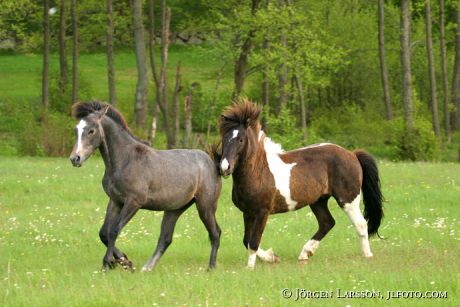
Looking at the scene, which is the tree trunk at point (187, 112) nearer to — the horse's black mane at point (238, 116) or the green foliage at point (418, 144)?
the green foliage at point (418, 144)

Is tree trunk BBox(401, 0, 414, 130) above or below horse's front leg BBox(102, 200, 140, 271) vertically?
above

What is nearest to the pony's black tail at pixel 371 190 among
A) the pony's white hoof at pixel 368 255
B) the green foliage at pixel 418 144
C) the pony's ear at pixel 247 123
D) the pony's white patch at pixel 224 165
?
the pony's white hoof at pixel 368 255

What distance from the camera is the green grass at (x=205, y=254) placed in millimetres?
9465

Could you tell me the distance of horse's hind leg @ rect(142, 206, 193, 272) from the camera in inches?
454

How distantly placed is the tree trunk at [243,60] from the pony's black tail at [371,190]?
2573 centimetres

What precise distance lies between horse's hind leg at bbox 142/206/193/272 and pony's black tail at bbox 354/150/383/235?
9.69 ft

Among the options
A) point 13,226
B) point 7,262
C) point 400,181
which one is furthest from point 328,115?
point 7,262

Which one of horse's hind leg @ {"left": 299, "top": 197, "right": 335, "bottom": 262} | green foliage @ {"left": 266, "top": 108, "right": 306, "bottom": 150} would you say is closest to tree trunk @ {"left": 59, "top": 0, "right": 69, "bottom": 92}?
green foliage @ {"left": 266, "top": 108, "right": 306, "bottom": 150}

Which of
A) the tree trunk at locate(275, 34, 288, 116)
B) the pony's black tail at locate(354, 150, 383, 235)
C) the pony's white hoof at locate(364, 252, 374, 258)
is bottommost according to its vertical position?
the pony's white hoof at locate(364, 252, 374, 258)

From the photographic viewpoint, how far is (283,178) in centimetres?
1207

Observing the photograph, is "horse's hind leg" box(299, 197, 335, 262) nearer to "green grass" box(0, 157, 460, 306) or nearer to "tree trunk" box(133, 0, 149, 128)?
"green grass" box(0, 157, 460, 306)

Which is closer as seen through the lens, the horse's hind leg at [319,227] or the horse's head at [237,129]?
the horse's head at [237,129]

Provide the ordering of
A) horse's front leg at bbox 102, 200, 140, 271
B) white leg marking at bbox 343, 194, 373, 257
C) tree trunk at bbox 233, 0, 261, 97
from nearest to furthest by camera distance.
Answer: horse's front leg at bbox 102, 200, 140, 271 < white leg marking at bbox 343, 194, 373, 257 < tree trunk at bbox 233, 0, 261, 97

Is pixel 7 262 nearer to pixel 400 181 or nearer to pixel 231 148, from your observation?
pixel 231 148
